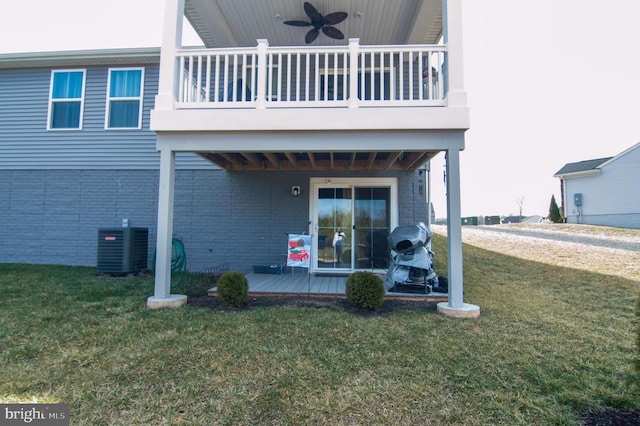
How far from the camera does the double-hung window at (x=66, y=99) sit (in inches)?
312

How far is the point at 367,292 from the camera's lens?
4.38m

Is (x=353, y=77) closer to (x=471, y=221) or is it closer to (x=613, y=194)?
(x=613, y=194)

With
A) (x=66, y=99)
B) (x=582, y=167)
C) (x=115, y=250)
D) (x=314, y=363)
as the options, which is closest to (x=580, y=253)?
(x=314, y=363)

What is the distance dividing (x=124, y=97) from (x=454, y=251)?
826 cm

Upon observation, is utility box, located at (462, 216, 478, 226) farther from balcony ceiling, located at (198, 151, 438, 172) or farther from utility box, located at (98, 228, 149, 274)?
utility box, located at (98, 228, 149, 274)

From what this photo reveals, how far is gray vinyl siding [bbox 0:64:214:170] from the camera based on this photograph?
7.74m

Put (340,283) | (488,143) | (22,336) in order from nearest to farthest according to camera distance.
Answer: (22,336)
(340,283)
(488,143)

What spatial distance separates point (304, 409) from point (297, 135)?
137 inches

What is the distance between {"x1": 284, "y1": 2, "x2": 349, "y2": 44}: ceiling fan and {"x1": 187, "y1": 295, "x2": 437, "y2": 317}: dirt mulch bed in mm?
4916

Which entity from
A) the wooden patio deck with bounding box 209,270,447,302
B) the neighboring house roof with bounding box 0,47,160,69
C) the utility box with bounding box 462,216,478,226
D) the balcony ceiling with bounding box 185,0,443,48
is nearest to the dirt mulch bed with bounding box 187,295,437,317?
the wooden patio deck with bounding box 209,270,447,302

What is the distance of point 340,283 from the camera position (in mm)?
6039

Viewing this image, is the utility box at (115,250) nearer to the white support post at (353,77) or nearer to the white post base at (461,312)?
the white support post at (353,77)

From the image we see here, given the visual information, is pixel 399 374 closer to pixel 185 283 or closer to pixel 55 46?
pixel 185 283

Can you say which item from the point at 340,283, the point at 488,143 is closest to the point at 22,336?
the point at 340,283
